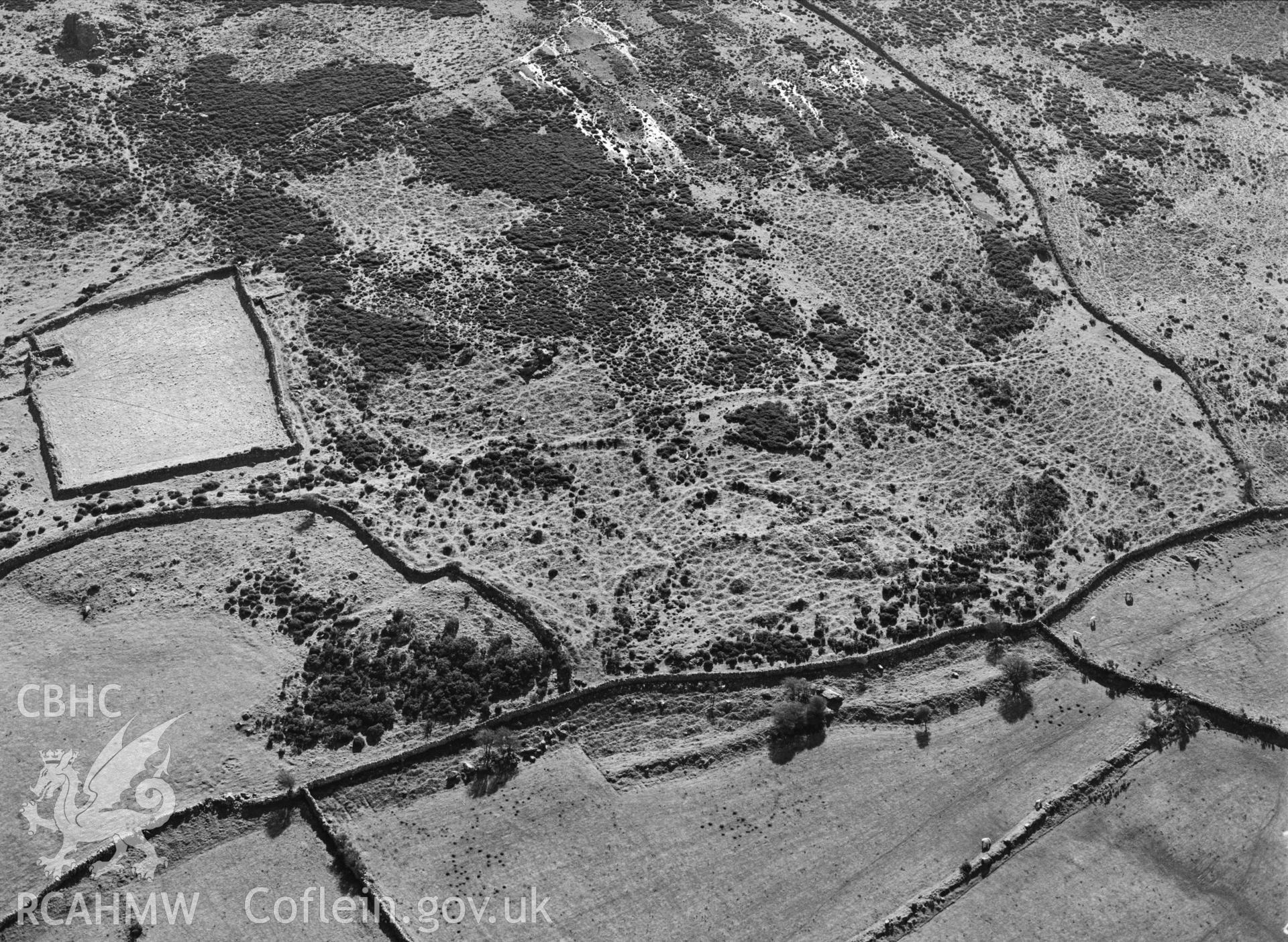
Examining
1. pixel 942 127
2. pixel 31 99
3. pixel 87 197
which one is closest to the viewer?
pixel 87 197

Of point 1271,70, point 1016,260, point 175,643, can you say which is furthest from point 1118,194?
point 175,643

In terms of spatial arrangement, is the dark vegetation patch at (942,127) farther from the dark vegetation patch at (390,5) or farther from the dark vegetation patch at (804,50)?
the dark vegetation patch at (390,5)

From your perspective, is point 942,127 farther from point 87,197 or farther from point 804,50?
point 87,197

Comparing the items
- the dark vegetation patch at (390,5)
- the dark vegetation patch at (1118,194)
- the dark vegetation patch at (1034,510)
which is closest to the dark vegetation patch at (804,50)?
the dark vegetation patch at (1118,194)

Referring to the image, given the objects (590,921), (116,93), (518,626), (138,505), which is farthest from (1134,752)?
(116,93)

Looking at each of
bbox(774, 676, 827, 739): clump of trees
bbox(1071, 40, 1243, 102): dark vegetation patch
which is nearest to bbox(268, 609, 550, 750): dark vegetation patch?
bbox(774, 676, 827, 739): clump of trees

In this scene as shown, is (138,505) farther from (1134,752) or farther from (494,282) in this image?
(1134,752)
